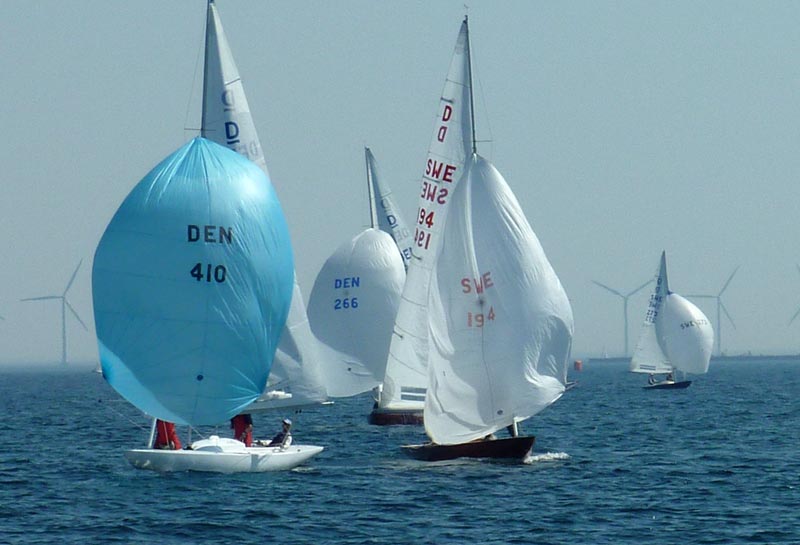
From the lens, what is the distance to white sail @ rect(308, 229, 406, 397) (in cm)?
6438

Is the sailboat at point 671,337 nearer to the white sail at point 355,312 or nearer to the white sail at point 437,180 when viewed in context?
the white sail at point 355,312

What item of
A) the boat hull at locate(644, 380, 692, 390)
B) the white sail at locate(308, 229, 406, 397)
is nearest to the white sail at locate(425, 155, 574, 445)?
the white sail at locate(308, 229, 406, 397)

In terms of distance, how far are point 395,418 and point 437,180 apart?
1485cm

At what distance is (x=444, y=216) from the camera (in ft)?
146

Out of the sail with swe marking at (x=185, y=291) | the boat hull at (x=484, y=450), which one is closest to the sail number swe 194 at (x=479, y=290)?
the boat hull at (x=484, y=450)

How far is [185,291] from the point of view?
3803cm

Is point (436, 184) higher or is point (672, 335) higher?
point (436, 184)

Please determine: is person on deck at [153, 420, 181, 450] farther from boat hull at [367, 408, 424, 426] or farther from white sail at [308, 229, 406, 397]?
white sail at [308, 229, 406, 397]

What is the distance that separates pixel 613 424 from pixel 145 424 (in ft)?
80.9

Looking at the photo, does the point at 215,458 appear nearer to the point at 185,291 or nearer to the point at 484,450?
the point at 185,291

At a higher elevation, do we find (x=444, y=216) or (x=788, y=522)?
(x=444, y=216)

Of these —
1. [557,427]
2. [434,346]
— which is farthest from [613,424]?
[434,346]

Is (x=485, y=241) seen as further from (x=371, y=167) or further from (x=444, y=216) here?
(x=371, y=167)

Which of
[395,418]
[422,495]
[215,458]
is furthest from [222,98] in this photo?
[395,418]
